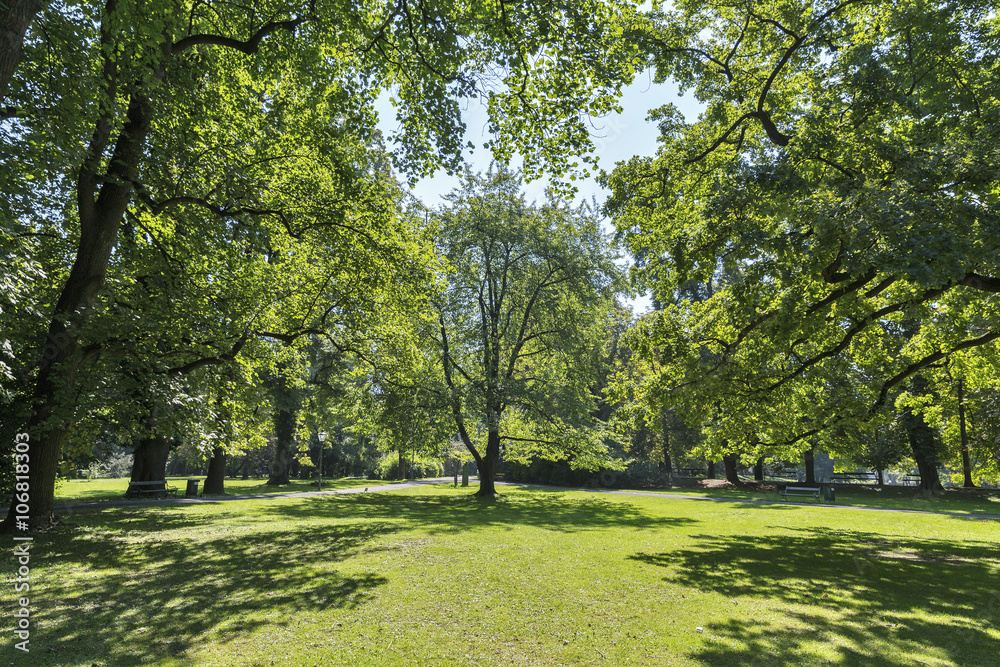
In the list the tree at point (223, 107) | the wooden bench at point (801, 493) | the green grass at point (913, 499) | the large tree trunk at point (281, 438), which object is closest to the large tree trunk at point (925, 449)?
the green grass at point (913, 499)

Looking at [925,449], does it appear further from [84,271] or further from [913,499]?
[84,271]

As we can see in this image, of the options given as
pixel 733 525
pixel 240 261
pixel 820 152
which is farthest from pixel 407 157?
pixel 733 525

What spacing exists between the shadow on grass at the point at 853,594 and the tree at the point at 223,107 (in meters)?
8.07

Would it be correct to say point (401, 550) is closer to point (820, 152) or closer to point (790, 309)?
point (790, 309)

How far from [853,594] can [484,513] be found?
1235 cm

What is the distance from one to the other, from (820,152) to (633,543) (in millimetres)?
8893

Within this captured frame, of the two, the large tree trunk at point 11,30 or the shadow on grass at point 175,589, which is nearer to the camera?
the shadow on grass at point 175,589

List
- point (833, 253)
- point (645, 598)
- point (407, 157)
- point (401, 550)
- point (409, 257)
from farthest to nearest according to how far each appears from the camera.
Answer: point (409, 257), point (407, 157), point (401, 550), point (833, 253), point (645, 598)

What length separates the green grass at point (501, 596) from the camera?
4.73 m

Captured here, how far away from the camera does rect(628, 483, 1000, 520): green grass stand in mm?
21891

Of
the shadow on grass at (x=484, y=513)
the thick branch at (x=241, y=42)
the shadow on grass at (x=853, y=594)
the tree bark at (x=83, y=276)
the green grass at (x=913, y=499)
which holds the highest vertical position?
the thick branch at (x=241, y=42)

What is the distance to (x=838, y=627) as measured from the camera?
→ 5633 mm

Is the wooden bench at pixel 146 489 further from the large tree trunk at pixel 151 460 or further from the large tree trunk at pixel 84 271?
the large tree trunk at pixel 84 271

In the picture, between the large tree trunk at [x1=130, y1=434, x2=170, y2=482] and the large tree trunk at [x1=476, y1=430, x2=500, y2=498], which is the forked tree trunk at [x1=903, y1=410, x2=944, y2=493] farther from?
the large tree trunk at [x1=130, y1=434, x2=170, y2=482]
